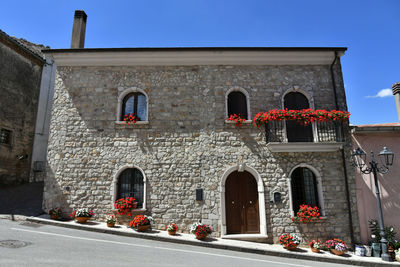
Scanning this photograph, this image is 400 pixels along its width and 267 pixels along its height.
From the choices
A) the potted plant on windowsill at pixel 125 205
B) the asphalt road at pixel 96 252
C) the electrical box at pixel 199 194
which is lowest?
the asphalt road at pixel 96 252

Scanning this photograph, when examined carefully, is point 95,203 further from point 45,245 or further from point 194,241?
point 194,241

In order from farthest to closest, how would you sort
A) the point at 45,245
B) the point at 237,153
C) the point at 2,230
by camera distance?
1. the point at 237,153
2. the point at 2,230
3. the point at 45,245

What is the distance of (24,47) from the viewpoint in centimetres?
1512

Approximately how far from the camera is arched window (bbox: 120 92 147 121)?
35.3ft

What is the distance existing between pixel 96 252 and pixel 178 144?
4815mm

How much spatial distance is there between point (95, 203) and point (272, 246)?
6790 mm

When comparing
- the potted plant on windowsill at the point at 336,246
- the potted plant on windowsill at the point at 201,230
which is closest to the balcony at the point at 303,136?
the potted plant on windowsill at the point at 336,246

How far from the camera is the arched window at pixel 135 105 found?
10.8 meters

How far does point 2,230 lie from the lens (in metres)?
7.72

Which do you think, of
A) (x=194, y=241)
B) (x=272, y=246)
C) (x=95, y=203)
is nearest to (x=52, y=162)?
(x=95, y=203)

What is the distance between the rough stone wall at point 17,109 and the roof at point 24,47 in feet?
0.81

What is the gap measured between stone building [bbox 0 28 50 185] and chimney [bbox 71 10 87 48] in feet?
16.4

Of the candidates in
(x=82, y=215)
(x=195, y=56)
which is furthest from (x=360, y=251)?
(x=82, y=215)

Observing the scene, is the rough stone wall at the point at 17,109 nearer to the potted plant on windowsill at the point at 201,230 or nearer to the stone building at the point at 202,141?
the stone building at the point at 202,141
